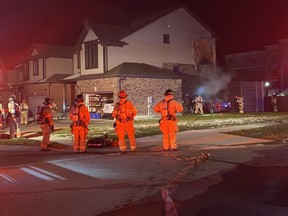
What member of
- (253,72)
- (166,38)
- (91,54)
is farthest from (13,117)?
(253,72)

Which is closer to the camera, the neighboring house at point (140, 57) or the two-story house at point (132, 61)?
the neighboring house at point (140, 57)

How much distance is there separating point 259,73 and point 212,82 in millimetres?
15316

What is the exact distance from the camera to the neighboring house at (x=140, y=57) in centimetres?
3101

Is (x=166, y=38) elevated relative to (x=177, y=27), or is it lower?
lower

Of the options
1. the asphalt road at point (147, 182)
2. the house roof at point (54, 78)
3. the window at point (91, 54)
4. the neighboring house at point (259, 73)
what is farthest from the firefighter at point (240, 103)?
the asphalt road at point (147, 182)

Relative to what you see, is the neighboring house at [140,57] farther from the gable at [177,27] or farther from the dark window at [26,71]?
the dark window at [26,71]

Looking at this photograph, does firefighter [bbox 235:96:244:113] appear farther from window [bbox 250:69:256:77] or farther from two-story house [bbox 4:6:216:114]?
window [bbox 250:69:256:77]

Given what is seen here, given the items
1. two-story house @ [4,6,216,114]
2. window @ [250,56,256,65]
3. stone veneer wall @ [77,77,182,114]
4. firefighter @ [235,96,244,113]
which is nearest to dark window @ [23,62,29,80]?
two-story house @ [4,6,216,114]

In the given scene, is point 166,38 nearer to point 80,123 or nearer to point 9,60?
point 9,60

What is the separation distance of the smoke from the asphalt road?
24597 millimetres

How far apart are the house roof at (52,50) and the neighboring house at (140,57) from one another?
3999 mm

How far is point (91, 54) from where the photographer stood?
33219 millimetres

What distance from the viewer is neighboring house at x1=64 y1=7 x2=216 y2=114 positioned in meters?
31.0

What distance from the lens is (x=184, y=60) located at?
1449 inches
